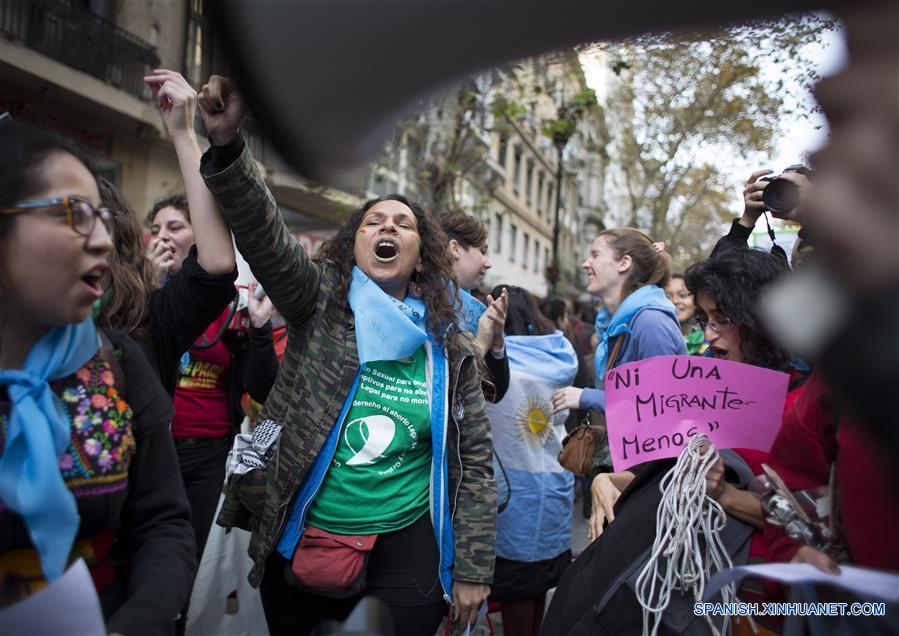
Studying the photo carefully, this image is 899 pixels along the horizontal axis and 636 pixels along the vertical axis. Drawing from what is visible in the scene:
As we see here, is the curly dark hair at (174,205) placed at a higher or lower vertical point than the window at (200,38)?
higher

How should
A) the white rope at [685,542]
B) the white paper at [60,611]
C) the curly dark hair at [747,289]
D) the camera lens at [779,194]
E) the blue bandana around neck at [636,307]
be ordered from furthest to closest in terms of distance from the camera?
1. the blue bandana around neck at [636,307]
2. the curly dark hair at [747,289]
3. the white rope at [685,542]
4. the camera lens at [779,194]
5. the white paper at [60,611]

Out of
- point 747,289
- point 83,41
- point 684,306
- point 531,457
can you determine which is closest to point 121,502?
point 747,289

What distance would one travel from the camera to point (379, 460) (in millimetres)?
2168

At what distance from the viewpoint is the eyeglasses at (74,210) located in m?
1.12

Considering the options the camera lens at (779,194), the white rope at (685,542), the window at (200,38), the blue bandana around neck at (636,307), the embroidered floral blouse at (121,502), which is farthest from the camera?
the blue bandana around neck at (636,307)

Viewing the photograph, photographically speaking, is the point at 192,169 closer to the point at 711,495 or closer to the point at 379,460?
the point at 379,460

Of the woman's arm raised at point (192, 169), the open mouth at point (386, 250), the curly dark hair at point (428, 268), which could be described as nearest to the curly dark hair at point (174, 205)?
the curly dark hair at point (428, 268)

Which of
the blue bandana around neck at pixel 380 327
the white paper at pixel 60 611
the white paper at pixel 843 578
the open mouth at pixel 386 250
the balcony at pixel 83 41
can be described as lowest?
the white paper at pixel 60 611

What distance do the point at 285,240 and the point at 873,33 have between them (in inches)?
69.8

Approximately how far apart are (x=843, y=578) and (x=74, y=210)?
4.38 ft

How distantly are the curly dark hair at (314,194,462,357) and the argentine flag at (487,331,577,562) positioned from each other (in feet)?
2.89

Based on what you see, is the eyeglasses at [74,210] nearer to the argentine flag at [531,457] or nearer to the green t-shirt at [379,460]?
the green t-shirt at [379,460]

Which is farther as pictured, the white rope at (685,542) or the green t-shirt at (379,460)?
the green t-shirt at (379,460)

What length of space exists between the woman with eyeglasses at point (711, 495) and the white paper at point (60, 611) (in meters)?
1.25
